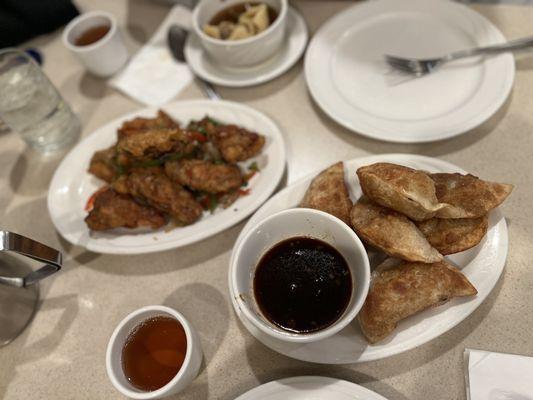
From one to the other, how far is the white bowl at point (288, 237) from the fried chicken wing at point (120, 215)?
0.56 meters

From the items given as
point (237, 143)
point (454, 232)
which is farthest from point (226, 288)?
point (454, 232)

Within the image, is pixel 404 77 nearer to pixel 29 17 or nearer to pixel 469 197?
pixel 469 197

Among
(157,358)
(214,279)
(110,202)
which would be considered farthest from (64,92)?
(157,358)

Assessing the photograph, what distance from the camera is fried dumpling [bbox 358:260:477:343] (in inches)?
47.5

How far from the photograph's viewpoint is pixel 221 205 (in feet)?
5.50

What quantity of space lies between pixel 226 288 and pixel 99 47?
1.50 metres

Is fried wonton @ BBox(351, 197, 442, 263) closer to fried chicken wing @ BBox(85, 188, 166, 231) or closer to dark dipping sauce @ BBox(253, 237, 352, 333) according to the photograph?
dark dipping sauce @ BBox(253, 237, 352, 333)

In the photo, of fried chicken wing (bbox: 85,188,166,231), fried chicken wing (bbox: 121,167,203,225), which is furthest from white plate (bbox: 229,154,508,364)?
fried chicken wing (bbox: 85,188,166,231)

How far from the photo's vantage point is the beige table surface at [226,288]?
1321mm

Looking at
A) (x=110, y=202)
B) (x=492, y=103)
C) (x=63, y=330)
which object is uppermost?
(x=492, y=103)

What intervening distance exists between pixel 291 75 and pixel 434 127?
2.73 feet

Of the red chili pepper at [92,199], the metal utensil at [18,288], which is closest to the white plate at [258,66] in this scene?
the red chili pepper at [92,199]

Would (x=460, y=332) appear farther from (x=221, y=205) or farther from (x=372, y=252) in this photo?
(x=221, y=205)

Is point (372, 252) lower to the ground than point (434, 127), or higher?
lower
